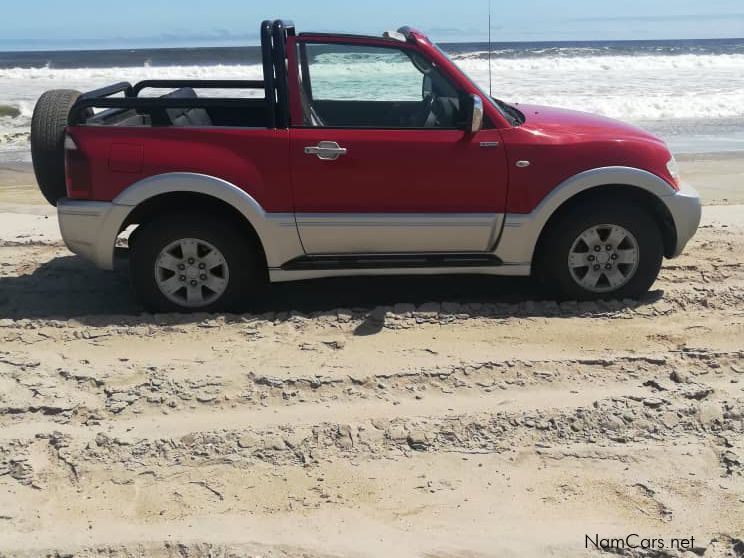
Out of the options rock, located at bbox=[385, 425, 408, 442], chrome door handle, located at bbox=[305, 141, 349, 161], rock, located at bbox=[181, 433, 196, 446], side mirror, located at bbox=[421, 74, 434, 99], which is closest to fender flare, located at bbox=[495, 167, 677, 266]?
side mirror, located at bbox=[421, 74, 434, 99]

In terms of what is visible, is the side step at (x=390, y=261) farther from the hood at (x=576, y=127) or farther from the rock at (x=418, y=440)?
the rock at (x=418, y=440)

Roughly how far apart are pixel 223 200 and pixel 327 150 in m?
0.71

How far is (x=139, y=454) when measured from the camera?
3.51 m

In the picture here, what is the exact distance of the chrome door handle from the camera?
4797 mm

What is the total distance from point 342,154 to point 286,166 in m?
0.35

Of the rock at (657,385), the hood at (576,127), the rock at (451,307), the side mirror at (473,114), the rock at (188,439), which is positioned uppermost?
the side mirror at (473,114)

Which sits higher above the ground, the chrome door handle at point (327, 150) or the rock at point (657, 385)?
the chrome door handle at point (327, 150)

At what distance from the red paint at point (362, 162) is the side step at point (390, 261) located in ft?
1.02

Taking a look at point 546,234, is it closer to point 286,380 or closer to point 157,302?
point 286,380

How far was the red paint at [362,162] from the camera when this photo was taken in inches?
189

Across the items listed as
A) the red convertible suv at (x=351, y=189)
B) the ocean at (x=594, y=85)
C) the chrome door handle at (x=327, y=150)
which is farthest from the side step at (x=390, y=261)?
the ocean at (x=594, y=85)

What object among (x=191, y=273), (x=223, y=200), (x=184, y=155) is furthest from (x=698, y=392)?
(x=184, y=155)

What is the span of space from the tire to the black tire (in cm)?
188

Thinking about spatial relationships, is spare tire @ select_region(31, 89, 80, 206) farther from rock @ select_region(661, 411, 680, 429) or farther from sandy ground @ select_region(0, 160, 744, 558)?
rock @ select_region(661, 411, 680, 429)
